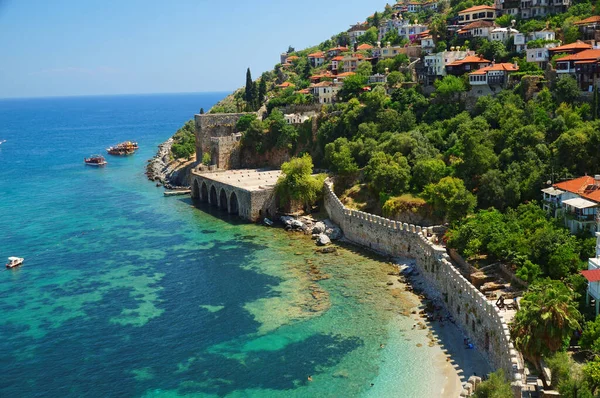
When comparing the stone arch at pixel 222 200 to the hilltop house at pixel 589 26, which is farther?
the stone arch at pixel 222 200

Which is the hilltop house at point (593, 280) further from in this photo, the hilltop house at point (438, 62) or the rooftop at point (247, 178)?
the hilltop house at point (438, 62)

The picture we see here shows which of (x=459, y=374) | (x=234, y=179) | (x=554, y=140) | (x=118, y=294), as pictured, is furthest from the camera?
(x=234, y=179)

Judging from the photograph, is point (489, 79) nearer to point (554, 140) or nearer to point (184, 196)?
point (554, 140)

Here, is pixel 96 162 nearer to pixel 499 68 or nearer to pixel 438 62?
pixel 438 62

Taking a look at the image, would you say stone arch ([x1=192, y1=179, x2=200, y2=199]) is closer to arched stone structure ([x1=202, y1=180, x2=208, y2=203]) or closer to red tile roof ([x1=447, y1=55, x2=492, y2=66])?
arched stone structure ([x1=202, y1=180, x2=208, y2=203])

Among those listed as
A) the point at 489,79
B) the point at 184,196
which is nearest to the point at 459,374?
the point at 489,79

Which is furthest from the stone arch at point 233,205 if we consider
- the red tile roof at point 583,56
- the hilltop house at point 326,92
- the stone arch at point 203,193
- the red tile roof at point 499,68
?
the red tile roof at point 583,56

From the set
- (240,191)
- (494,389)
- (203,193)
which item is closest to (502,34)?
(240,191)
